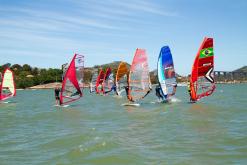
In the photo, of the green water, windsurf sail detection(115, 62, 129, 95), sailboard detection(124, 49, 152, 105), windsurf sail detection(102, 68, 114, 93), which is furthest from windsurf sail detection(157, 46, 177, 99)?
windsurf sail detection(102, 68, 114, 93)

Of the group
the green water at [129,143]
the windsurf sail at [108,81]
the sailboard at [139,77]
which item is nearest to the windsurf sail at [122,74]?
the windsurf sail at [108,81]

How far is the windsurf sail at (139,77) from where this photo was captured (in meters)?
31.9

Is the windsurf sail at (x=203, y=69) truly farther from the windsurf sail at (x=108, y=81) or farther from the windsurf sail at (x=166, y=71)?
the windsurf sail at (x=108, y=81)

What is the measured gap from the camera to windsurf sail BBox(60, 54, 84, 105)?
32219mm

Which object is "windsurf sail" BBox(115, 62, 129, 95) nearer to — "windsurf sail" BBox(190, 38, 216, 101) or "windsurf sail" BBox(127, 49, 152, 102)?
"windsurf sail" BBox(127, 49, 152, 102)

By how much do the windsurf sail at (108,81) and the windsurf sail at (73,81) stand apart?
2571cm

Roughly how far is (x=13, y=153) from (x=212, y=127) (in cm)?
861

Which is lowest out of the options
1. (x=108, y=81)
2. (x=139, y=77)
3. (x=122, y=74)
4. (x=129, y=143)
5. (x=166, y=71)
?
(x=129, y=143)

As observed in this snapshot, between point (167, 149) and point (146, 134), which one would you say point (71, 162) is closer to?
point (167, 149)

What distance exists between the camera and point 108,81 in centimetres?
5969

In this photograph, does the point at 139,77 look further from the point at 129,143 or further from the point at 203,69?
the point at 129,143

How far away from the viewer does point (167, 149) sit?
1213 centimetres

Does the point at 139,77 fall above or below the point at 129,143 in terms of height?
above

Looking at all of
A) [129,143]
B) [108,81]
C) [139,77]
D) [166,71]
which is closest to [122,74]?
[166,71]
